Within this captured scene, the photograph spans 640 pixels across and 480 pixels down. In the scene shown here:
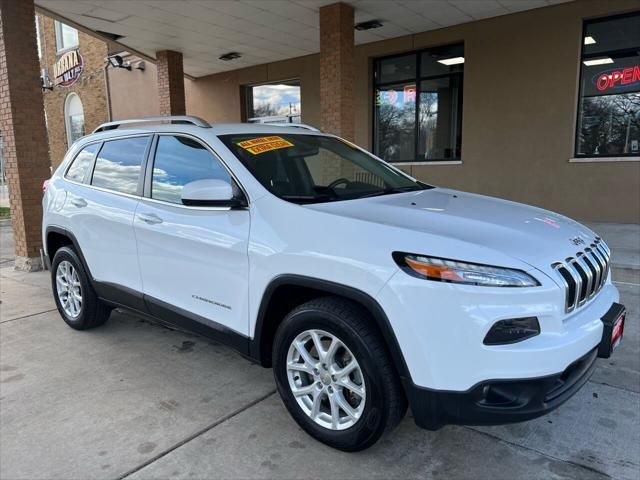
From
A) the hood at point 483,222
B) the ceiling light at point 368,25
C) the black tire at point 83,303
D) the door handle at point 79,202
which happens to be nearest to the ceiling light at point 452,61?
the ceiling light at point 368,25

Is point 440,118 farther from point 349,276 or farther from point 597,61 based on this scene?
point 349,276

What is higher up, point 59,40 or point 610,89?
point 59,40

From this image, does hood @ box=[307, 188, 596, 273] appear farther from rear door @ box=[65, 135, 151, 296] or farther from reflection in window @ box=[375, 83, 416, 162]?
reflection in window @ box=[375, 83, 416, 162]

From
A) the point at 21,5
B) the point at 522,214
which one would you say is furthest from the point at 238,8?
the point at 522,214

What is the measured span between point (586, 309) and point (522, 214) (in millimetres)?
690

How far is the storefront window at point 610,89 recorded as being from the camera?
8.67 meters

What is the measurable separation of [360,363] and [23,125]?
7.14m

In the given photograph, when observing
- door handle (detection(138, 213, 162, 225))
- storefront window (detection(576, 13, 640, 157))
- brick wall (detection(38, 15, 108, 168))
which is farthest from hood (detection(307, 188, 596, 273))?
brick wall (detection(38, 15, 108, 168))

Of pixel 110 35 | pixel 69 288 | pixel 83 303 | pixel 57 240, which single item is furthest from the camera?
pixel 110 35

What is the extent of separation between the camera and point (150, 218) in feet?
11.4

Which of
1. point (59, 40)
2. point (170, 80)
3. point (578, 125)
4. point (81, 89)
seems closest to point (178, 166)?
point (578, 125)

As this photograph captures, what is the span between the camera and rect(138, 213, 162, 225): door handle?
3.40 metres

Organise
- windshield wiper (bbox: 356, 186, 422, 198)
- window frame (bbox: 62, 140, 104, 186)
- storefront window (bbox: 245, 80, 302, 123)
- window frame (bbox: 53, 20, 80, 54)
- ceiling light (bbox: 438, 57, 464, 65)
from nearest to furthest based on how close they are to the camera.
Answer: windshield wiper (bbox: 356, 186, 422, 198), window frame (bbox: 62, 140, 104, 186), ceiling light (bbox: 438, 57, 464, 65), storefront window (bbox: 245, 80, 302, 123), window frame (bbox: 53, 20, 80, 54)

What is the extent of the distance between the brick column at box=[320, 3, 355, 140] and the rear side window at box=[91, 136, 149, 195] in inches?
238
